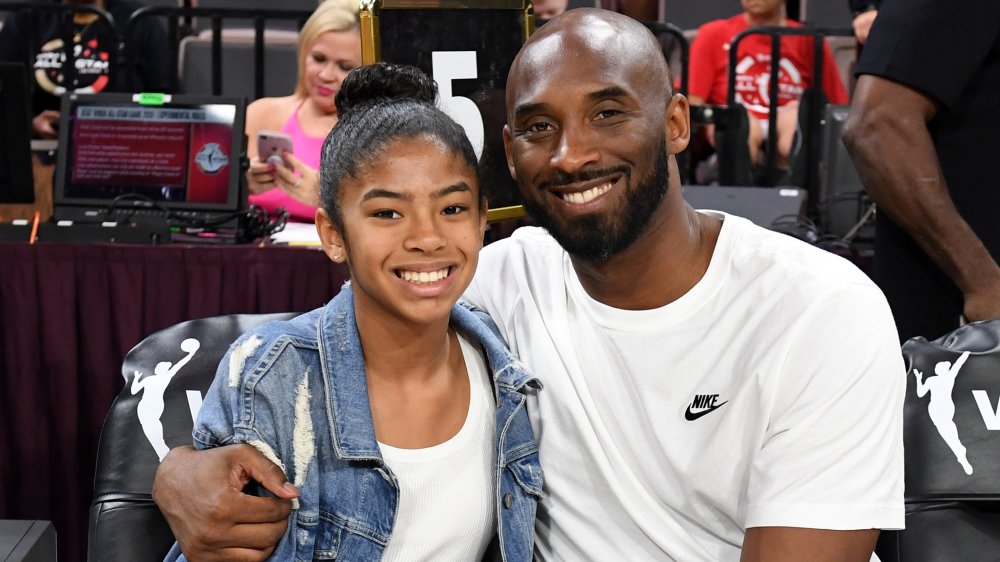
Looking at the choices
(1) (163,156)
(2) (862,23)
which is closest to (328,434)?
(1) (163,156)

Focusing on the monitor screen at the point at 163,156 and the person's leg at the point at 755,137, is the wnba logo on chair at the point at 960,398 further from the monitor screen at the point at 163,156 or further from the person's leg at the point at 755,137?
the person's leg at the point at 755,137

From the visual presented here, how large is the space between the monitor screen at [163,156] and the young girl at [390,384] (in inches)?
81.0

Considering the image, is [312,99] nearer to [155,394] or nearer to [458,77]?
[458,77]

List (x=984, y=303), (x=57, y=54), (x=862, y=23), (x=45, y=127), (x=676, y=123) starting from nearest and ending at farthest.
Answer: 1. (x=676, y=123)
2. (x=984, y=303)
3. (x=862, y=23)
4. (x=45, y=127)
5. (x=57, y=54)

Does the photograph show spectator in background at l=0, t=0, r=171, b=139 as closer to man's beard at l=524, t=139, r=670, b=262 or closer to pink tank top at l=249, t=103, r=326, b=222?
pink tank top at l=249, t=103, r=326, b=222

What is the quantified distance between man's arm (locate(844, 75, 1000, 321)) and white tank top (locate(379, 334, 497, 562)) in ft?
4.00

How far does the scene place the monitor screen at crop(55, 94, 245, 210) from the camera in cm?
394

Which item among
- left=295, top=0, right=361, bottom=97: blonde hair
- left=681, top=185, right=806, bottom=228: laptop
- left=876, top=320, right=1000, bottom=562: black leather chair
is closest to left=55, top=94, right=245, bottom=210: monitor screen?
left=295, top=0, right=361, bottom=97: blonde hair

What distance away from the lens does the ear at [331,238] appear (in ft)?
6.26

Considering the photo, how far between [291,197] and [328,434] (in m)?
2.63

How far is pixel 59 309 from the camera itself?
361 cm

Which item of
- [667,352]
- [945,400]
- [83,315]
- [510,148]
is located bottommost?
[83,315]

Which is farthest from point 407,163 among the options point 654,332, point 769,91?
point 769,91

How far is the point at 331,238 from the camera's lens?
1.92 metres
